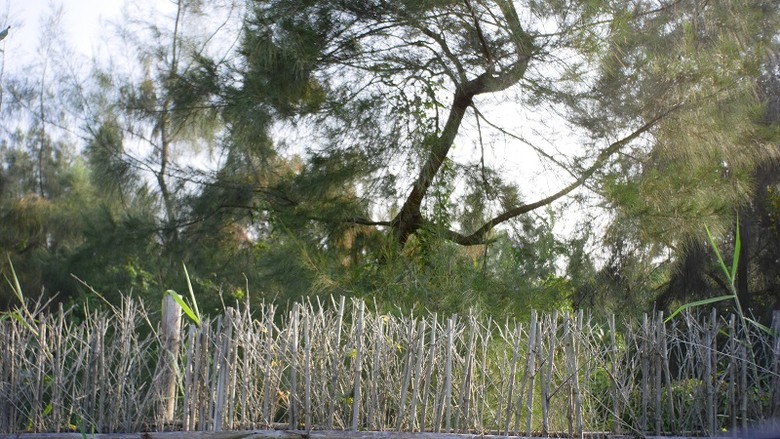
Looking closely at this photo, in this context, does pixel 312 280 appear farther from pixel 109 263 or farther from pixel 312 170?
pixel 109 263

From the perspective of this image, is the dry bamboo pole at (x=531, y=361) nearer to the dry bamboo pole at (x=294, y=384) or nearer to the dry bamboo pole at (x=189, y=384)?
the dry bamboo pole at (x=294, y=384)

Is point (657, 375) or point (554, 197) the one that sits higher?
point (554, 197)

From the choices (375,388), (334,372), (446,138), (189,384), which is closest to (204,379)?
(189,384)

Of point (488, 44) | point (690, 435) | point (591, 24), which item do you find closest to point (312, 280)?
point (488, 44)

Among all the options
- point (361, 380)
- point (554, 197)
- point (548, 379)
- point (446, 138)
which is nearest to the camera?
point (548, 379)

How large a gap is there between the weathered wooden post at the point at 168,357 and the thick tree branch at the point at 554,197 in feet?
8.77

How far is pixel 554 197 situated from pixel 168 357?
3.10 m

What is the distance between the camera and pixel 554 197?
5.76 meters

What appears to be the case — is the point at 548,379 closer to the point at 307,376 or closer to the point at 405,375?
the point at 405,375

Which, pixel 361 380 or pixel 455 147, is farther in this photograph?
pixel 455 147

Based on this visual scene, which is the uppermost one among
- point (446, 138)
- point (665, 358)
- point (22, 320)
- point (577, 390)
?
point (446, 138)

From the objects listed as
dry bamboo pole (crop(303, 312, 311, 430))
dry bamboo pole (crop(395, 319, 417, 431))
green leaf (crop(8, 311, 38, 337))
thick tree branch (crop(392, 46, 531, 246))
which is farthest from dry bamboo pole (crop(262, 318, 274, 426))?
thick tree branch (crop(392, 46, 531, 246))

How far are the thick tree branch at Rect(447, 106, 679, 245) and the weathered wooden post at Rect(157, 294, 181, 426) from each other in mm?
2672

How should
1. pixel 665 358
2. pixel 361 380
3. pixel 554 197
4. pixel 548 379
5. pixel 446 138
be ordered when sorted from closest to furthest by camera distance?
pixel 548 379, pixel 665 358, pixel 361 380, pixel 446 138, pixel 554 197
